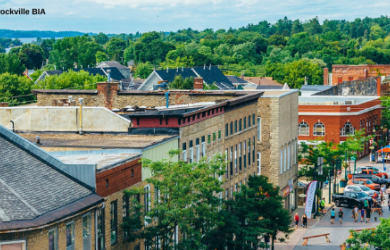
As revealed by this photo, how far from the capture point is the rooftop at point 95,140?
129 ft

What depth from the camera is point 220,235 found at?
42969mm

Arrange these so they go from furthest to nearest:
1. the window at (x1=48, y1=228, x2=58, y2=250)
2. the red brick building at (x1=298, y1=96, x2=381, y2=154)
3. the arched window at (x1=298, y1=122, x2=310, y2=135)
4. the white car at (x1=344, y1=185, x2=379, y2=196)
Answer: the arched window at (x1=298, y1=122, x2=310, y2=135)
the red brick building at (x1=298, y1=96, x2=381, y2=154)
the white car at (x1=344, y1=185, x2=379, y2=196)
the window at (x1=48, y1=228, x2=58, y2=250)

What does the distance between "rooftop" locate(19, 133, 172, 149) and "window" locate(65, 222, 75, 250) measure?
8.88 m

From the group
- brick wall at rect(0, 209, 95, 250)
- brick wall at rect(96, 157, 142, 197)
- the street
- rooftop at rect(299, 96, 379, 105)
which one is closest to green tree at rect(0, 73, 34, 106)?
rooftop at rect(299, 96, 379, 105)

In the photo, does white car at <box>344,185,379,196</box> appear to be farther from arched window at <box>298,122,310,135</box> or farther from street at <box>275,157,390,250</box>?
arched window at <box>298,122,310,135</box>

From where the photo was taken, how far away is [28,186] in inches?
1117

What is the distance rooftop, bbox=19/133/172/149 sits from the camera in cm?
3938

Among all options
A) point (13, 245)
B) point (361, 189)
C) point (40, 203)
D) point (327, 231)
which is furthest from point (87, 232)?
point (361, 189)

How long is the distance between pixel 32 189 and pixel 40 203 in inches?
41.4

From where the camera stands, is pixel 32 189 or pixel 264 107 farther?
pixel 264 107

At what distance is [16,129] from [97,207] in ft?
53.3

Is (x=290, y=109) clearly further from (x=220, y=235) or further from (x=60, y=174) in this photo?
(x=60, y=174)

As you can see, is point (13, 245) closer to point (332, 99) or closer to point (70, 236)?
point (70, 236)

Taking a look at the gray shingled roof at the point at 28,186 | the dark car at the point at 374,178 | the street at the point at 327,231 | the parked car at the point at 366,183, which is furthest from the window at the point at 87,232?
the dark car at the point at 374,178
